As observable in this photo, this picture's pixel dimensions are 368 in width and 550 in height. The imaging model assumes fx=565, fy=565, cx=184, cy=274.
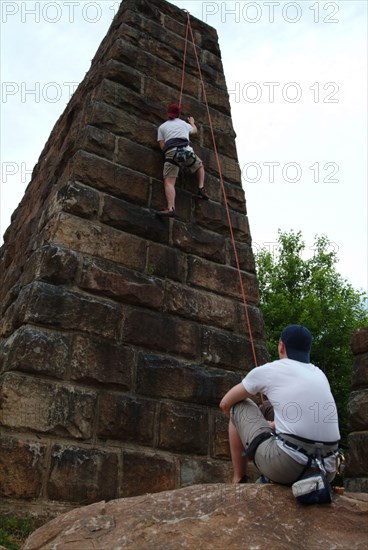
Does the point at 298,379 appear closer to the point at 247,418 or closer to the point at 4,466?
the point at 247,418

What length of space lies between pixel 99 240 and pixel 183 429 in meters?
1.47

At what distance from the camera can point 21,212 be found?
20.7 feet

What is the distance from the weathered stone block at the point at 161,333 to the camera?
4.00 meters

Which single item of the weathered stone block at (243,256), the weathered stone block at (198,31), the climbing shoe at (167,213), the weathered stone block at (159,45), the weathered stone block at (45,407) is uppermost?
the weathered stone block at (198,31)

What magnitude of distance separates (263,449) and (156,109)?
347 cm

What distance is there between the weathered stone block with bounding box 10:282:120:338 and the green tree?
1555 centimetres

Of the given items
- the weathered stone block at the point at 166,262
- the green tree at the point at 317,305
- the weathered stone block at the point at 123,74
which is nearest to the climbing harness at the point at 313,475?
the weathered stone block at the point at 166,262

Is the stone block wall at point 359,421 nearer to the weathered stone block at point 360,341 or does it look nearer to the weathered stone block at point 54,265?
the weathered stone block at point 360,341

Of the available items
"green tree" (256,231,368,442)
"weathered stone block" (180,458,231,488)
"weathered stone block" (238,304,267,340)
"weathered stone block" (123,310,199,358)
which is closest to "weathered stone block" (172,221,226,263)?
"weathered stone block" (238,304,267,340)

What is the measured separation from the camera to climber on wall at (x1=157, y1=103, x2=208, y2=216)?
4723mm

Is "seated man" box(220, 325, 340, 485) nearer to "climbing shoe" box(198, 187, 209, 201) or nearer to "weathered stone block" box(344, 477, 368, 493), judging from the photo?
"weathered stone block" box(344, 477, 368, 493)

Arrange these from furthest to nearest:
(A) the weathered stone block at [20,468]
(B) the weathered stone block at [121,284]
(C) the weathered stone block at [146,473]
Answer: (B) the weathered stone block at [121,284]
(C) the weathered stone block at [146,473]
(A) the weathered stone block at [20,468]

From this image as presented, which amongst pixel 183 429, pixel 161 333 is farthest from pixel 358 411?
pixel 161 333

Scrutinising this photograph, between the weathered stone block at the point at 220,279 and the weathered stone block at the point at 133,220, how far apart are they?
13.6 inches
